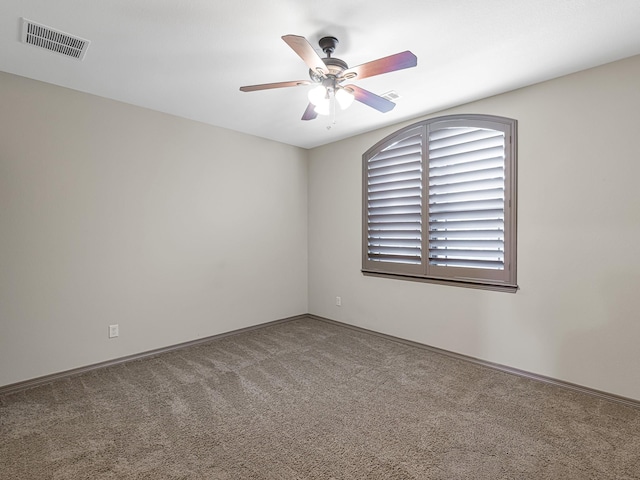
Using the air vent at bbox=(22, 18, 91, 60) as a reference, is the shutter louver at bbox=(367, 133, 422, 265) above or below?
below

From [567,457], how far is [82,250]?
3.96 m

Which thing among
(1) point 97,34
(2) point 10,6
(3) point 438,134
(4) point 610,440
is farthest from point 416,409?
(2) point 10,6

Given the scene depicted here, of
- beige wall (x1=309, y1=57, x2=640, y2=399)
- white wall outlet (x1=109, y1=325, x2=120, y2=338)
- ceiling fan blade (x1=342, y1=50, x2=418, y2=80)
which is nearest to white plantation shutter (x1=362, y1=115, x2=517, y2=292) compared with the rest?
beige wall (x1=309, y1=57, x2=640, y2=399)

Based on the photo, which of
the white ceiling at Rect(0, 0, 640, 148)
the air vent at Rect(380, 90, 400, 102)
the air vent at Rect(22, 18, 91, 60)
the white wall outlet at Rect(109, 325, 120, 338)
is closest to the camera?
the white ceiling at Rect(0, 0, 640, 148)

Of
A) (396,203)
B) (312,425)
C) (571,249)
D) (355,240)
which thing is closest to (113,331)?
(312,425)

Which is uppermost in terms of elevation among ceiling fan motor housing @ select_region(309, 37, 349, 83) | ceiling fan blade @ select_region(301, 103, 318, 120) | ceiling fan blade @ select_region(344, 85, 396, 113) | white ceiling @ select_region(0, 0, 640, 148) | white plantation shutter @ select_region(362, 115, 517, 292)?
white ceiling @ select_region(0, 0, 640, 148)

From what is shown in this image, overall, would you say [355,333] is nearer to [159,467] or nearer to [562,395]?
[562,395]

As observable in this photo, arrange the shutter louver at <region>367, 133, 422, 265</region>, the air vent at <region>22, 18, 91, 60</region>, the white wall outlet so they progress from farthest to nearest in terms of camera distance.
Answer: the shutter louver at <region>367, 133, 422, 265</region>, the white wall outlet, the air vent at <region>22, 18, 91, 60</region>

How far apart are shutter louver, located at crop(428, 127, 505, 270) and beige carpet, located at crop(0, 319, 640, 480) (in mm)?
1111

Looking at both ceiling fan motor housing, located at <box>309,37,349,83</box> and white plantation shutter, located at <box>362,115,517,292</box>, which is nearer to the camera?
ceiling fan motor housing, located at <box>309,37,349,83</box>

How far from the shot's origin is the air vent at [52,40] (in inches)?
83.2

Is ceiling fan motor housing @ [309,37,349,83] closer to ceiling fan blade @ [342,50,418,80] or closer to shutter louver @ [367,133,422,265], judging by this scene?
ceiling fan blade @ [342,50,418,80]

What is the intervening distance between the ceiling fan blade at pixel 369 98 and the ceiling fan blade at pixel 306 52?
27 cm

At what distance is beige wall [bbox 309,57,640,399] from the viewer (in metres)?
2.48
